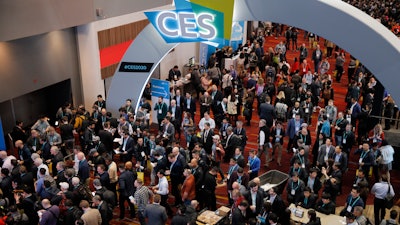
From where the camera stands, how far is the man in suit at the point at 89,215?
296 inches

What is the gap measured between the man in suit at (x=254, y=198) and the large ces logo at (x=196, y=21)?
151 inches

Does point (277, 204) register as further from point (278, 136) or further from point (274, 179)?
point (278, 136)

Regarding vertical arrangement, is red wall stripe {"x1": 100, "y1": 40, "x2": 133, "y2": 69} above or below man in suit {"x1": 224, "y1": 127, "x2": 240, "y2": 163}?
above

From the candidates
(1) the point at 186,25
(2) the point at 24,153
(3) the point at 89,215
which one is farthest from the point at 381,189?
(2) the point at 24,153

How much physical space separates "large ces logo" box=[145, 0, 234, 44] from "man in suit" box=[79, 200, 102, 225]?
5.04 meters

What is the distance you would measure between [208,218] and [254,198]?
3.17 ft

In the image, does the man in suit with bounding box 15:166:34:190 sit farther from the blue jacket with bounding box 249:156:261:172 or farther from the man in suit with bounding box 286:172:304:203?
the man in suit with bounding box 286:172:304:203

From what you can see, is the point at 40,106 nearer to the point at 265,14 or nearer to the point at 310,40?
the point at 265,14

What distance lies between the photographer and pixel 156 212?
7691 mm

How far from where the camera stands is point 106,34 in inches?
606

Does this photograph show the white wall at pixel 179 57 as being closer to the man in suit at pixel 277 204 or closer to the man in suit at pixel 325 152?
the man in suit at pixel 325 152

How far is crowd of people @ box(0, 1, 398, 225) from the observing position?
26.5 ft

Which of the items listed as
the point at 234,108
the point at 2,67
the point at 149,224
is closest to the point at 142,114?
the point at 234,108

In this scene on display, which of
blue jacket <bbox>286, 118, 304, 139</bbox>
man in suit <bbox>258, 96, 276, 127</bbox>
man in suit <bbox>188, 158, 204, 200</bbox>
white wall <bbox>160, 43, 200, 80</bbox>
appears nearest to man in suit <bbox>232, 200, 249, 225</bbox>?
man in suit <bbox>188, 158, 204, 200</bbox>
